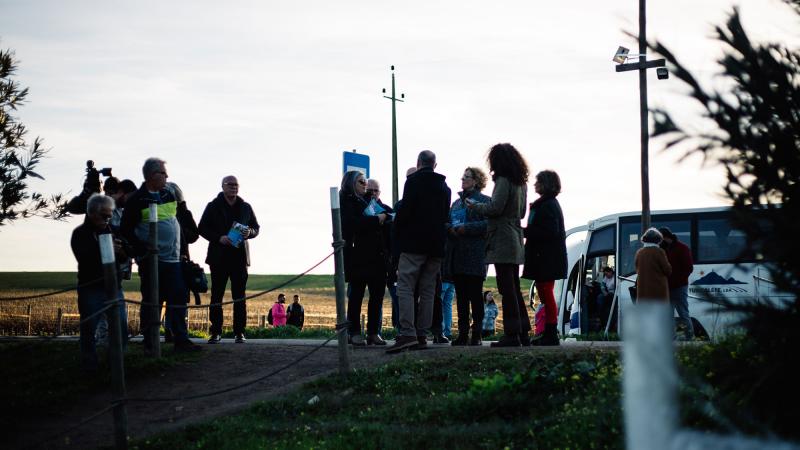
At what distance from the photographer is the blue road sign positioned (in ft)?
41.2

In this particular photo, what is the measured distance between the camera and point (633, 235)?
22078mm

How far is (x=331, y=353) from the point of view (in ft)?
36.1

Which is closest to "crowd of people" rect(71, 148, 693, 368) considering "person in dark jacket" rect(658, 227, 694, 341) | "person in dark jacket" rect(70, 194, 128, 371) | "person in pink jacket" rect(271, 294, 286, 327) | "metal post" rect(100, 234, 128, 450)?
"person in dark jacket" rect(70, 194, 128, 371)

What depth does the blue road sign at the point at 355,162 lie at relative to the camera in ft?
41.2

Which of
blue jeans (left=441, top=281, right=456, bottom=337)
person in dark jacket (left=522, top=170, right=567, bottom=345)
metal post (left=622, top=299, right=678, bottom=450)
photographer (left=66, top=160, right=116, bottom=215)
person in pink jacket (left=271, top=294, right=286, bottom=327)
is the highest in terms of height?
photographer (left=66, top=160, right=116, bottom=215)

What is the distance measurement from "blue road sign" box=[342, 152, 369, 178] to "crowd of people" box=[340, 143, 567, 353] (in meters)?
0.72

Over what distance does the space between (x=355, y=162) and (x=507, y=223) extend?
9.10 ft

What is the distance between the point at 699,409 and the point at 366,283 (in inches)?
251

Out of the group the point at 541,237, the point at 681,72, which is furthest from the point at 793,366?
the point at 541,237

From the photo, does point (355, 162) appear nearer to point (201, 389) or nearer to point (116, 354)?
point (201, 389)

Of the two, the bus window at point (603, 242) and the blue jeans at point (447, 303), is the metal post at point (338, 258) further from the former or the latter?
the bus window at point (603, 242)

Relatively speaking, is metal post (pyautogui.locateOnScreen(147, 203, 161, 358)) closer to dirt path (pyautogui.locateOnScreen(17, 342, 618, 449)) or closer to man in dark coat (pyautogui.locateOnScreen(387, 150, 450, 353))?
dirt path (pyautogui.locateOnScreen(17, 342, 618, 449))

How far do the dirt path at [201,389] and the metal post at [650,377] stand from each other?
6866 mm

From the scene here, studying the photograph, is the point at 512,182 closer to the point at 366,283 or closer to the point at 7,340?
the point at 366,283
